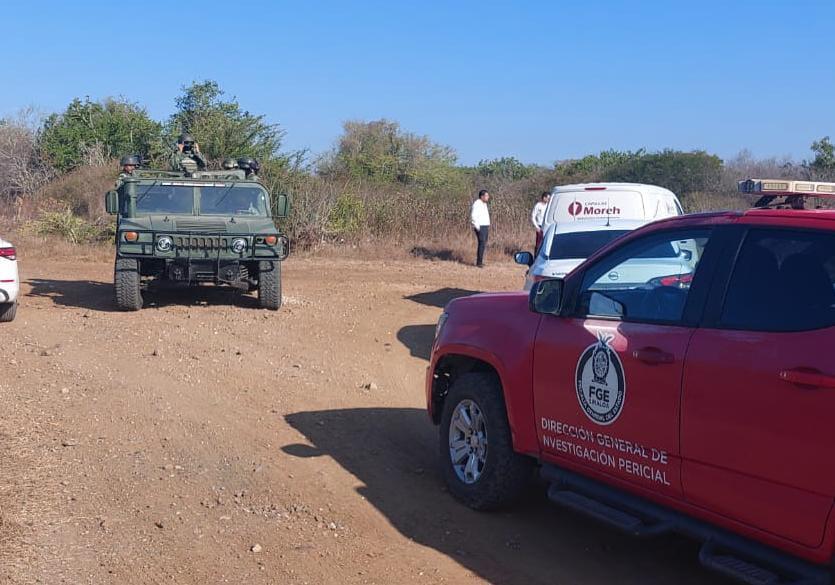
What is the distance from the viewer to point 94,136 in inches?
1179

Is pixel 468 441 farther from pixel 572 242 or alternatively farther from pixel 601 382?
pixel 572 242

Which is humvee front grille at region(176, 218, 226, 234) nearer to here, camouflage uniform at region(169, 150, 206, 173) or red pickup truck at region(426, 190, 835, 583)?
camouflage uniform at region(169, 150, 206, 173)

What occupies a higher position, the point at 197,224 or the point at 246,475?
the point at 197,224

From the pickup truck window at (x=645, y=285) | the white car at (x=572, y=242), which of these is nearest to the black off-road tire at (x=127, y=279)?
the white car at (x=572, y=242)

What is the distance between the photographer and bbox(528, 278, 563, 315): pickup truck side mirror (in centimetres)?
513

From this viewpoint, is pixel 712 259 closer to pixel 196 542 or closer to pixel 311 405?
pixel 196 542

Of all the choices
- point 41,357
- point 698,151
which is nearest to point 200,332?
point 41,357

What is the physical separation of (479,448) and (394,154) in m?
37.1

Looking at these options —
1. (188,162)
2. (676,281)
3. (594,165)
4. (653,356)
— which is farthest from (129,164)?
(594,165)

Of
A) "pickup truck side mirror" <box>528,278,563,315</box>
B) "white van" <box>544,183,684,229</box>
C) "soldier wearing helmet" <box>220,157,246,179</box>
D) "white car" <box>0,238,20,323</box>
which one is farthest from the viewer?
"soldier wearing helmet" <box>220,157,246,179</box>

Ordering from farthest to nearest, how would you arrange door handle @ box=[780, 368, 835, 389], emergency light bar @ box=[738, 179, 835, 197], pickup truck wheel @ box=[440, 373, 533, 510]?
1. emergency light bar @ box=[738, 179, 835, 197]
2. pickup truck wheel @ box=[440, 373, 533, 510]
3. door handle @ box=[780, 368, 835, 389]

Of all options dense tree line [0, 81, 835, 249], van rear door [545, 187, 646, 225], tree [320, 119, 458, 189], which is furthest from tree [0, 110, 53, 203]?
van rear door [545, 187, 646, 225]

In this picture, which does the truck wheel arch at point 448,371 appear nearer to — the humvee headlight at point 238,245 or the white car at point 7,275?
the humvee headlight at point 238,245

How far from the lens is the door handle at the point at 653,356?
4355 mm
